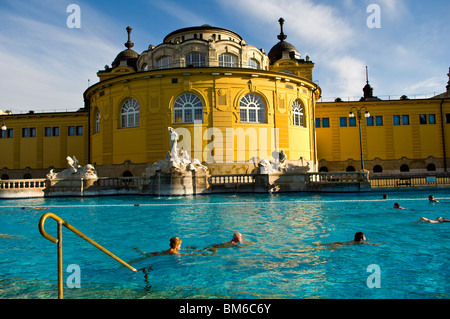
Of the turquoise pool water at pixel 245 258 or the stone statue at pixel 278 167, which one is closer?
the turquoise pool water at pixel 245 258

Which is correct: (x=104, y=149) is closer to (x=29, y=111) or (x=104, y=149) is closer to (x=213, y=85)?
(x=213, y=85)

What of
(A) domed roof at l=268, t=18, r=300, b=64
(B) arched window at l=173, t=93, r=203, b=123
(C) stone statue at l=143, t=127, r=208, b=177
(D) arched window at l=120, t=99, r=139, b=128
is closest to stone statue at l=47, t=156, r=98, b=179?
(C) stone statue at l=143, t=127, r=208, b=177

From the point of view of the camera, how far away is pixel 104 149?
102ft

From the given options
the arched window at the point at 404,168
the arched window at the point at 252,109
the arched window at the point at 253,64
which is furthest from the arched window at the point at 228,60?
the arched window at the point at 404,168

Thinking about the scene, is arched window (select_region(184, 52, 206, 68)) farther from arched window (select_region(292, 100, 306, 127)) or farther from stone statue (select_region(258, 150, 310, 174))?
stone statue (select_region(258, 150, 310, 174))

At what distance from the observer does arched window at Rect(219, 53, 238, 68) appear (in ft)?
106

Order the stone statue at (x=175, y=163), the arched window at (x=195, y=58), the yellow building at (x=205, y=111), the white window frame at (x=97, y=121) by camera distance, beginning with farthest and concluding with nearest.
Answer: the white window frame at (x=97, y=121) < the arched window at (x=195, y=58) < the yellow building at (x=205, y=111) < the stone statue at (x=175, y=163)

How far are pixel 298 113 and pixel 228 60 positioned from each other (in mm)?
9364

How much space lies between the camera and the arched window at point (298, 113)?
3231cm

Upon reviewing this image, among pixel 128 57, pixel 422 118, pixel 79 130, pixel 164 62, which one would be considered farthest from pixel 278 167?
pixel 128 57

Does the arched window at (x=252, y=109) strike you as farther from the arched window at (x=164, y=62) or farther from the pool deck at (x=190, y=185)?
the arched window at (x=164, y=62)

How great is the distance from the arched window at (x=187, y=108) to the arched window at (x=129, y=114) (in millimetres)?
4211

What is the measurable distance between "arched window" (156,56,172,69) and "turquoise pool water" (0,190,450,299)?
23574 mm

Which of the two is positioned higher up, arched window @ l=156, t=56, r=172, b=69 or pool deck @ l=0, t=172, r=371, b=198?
arched window @ l=156, t=56, r=172, b=69
